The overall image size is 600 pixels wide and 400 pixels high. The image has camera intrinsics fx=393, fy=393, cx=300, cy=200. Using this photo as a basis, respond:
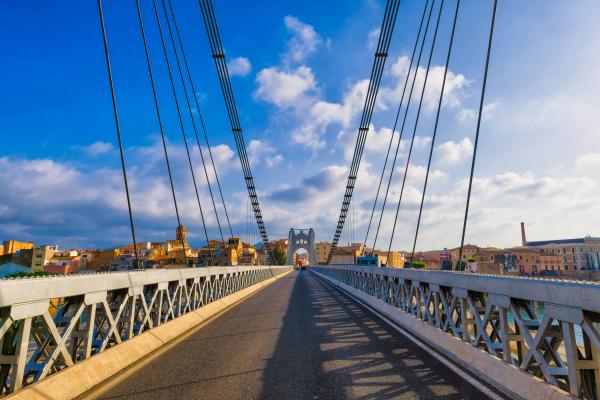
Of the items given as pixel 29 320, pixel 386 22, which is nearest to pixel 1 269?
pixel 386 22

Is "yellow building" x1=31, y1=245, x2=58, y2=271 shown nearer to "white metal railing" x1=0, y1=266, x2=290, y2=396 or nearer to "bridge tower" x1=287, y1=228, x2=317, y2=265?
"bridge tower" x1=287, y1=228, x2=317, y2=265

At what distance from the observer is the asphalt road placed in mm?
5195

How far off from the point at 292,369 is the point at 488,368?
2.95 metres

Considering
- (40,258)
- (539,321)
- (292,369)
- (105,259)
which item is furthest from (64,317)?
(105,259)

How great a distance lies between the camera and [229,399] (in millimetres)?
4953

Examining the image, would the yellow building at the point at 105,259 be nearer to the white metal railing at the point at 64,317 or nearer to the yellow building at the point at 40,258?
the yellow building at the point at 40,258

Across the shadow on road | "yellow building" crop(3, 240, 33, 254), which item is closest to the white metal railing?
the shadow on road

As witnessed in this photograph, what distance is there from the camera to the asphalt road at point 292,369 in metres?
5.20

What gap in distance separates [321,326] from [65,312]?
22.0ft

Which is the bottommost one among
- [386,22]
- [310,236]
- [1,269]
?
[1,269]

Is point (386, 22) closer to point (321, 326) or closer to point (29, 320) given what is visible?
point (321, 326)

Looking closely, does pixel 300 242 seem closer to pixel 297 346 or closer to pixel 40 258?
pixel 40 258

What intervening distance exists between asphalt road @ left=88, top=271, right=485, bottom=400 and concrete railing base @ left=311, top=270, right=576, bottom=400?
38 cm

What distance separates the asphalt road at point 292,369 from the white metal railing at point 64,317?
800mm
